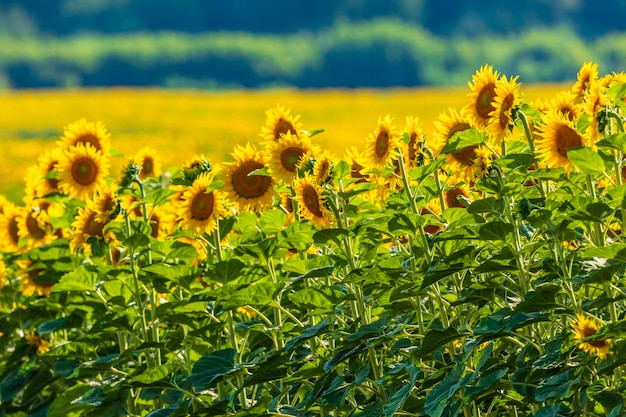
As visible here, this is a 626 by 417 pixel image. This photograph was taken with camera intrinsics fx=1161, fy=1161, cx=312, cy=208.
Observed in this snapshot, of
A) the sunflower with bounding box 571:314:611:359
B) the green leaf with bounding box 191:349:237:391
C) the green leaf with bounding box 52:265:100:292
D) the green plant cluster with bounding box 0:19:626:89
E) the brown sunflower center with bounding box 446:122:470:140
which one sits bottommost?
the green leaf with bounding box 191:349:237:391

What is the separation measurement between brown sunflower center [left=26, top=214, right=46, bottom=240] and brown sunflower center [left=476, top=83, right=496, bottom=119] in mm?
2336

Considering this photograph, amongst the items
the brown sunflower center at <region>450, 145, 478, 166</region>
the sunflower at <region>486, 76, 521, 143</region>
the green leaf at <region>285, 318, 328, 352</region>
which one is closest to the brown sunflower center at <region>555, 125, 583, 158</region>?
the sunflower at <region>486, 76, 521, 143</region>

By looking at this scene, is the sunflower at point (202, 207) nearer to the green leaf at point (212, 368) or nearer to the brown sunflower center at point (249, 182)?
the brown sunflower center at point (249, 182)

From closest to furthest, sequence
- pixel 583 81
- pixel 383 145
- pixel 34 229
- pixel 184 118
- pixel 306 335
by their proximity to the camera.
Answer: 1. pixel 306 335
2. pixel 383 145
3. pixel 583 81
4. pixel 34 229
5. pixel 184 118

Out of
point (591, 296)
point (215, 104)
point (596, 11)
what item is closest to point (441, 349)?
point (591, 296)

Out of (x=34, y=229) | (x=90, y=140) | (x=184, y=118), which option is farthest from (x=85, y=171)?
(x=184, y=118)

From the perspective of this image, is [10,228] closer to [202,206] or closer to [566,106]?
[202,206]

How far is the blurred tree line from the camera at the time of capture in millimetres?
56719

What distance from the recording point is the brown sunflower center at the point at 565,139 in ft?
10.7

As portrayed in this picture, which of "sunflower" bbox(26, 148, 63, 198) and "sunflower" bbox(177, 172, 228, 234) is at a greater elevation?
"sunflower" bbox(26, 148, 63, 198)

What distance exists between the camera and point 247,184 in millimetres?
3932

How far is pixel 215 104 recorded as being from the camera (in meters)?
25.4

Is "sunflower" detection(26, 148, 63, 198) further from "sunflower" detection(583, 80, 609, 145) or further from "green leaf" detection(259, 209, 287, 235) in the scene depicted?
"sunflower" detection(583, 80, 609, 145)

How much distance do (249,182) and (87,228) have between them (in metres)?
0.79
